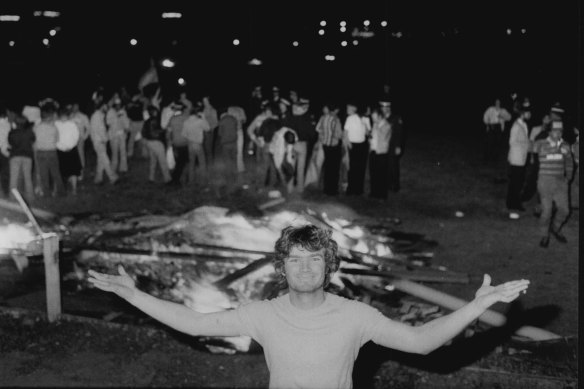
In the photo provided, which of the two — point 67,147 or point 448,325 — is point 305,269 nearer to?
point 448,325

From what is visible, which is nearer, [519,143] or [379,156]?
[519,143]

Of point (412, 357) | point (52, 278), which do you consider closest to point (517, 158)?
point (412, 357)

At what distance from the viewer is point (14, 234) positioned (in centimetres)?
1161

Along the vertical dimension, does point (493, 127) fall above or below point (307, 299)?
above

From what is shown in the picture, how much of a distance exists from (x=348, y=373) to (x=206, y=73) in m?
38.1

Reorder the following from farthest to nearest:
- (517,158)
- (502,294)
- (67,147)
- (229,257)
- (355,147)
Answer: (355,147) → (67,147) → (517,158) → (229,257) → (502,294)

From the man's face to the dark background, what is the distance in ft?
88.4

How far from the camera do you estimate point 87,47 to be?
43656 millimetres

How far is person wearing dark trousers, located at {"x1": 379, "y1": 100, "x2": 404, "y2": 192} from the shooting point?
14.5 metres

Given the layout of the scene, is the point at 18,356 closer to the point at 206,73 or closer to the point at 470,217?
the point at 470,217

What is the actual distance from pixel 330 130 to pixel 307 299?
11.5 meters

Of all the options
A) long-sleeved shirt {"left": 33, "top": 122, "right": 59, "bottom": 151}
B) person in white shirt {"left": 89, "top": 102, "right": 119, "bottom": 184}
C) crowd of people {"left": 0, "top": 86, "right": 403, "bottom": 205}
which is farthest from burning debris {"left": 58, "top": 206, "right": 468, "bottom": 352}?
person in white shirt {"left": 89, "top": 102, "right": 119, "bottom": 184}

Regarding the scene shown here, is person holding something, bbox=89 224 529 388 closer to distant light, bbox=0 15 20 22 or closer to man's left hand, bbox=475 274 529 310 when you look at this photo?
man's left hand, bbox=475 274 529 310

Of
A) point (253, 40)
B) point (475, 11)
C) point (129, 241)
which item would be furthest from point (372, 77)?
point (129, 241)
